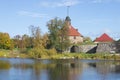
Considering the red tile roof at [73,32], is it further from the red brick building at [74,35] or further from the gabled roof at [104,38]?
the gabled roof at [104,38]

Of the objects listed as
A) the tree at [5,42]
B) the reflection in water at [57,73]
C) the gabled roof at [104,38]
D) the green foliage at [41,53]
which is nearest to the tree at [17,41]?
the tree at [5,42]

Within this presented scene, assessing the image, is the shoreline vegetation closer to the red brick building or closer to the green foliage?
the green foliage

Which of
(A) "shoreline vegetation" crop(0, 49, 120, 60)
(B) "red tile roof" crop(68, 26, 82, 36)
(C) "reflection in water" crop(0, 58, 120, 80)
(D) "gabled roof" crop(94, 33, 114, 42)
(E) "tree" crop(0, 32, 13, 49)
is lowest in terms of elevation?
(C) "reflection in water" crop(0, 58, 120, 80)

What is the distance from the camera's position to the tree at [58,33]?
76.9 m

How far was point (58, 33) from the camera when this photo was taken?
77062mm

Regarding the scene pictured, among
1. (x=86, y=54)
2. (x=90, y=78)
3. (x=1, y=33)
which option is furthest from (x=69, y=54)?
(x=90, y=78)

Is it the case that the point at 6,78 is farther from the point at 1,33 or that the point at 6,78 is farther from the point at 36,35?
the point at 1,33

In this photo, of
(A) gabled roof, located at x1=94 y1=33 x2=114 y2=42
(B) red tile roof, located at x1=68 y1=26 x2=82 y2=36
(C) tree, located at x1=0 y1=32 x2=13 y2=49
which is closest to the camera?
(C) tree, located at x1=0 y1=32 x2=13 y2=49

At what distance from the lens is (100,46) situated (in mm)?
76562

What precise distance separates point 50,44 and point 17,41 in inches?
703

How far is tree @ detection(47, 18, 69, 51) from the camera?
76938 mm

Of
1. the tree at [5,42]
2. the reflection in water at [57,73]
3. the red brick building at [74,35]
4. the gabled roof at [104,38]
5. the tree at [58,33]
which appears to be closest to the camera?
the reflection in water at [57,73]

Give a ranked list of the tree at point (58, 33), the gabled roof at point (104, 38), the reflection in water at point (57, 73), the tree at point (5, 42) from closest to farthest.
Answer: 1. the reflection in water at point (57, 73)
2. the tree at point (58, 33)
3. the tree at point (5, 42)
4. the gabled roof at point (104, 38)

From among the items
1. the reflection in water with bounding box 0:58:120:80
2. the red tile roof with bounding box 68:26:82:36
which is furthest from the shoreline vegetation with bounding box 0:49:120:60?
the reflection in water with bounding box 0:58:120:80
